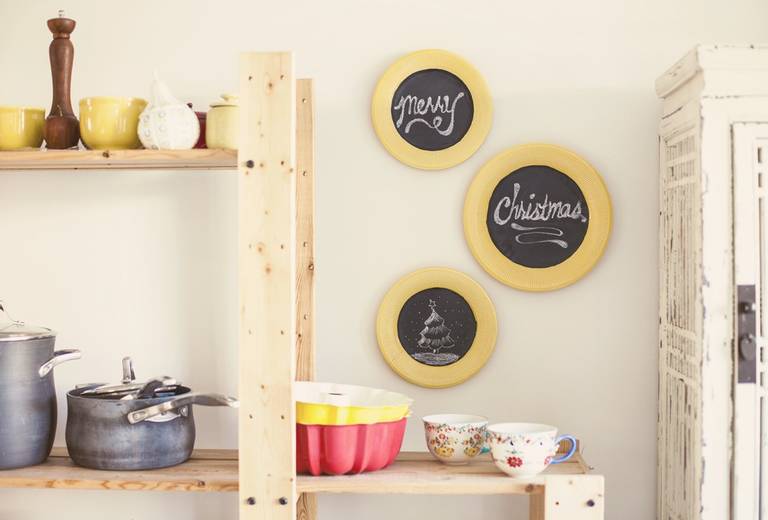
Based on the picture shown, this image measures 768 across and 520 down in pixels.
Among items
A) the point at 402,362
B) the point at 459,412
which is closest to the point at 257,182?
the point at 402,362

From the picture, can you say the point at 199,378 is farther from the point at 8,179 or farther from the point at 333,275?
the point at 8,179

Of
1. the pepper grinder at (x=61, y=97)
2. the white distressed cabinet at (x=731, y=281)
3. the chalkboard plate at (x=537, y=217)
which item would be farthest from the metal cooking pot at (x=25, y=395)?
the white distressed cabinet at (x=731, y=281)

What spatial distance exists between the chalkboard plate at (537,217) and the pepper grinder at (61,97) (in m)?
1.13

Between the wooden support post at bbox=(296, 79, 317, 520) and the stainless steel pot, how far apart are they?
34 centimetres

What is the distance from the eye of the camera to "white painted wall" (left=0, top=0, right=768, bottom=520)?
268 centimetres

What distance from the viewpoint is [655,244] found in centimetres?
267

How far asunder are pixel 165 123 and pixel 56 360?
708 mm

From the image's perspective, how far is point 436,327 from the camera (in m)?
2.69

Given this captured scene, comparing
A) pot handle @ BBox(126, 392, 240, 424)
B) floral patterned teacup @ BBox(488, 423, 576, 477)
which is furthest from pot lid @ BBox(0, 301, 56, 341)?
floral patterned teacup @ BBox(488, 423, 576, 477)

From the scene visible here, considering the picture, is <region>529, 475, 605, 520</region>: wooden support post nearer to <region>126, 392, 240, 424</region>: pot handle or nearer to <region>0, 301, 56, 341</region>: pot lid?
<region>126, 392, 240, 424</region>: pot handle

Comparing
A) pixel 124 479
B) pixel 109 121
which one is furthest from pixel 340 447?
pixel 109 121

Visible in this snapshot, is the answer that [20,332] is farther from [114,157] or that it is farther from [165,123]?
[165,123]

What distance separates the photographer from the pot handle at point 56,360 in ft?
7.76

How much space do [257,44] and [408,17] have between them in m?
0.47
